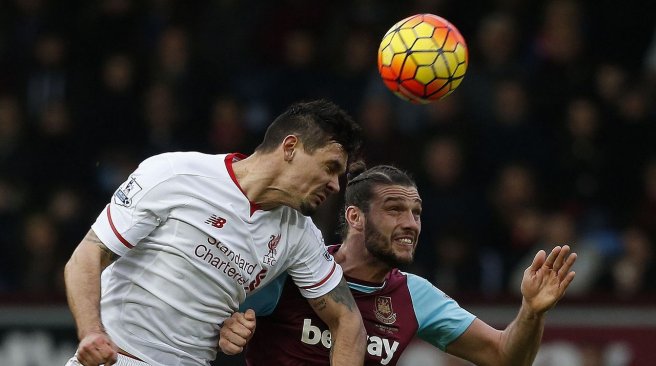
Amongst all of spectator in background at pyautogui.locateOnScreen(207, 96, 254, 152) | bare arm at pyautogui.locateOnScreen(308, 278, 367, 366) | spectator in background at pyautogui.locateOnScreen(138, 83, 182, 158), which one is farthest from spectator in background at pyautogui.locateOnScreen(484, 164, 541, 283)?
bare arm at pyautogui.locateOnScreen(308, 278, 367, 366)

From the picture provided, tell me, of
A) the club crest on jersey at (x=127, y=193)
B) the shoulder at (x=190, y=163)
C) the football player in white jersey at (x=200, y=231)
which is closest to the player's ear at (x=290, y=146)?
the football player in white jersey at (x=200, y=231)

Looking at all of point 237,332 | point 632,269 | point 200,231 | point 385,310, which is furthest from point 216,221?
point 632,269

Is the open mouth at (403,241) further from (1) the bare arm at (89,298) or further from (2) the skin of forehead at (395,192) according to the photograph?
(1) the bare arm at (89,298)

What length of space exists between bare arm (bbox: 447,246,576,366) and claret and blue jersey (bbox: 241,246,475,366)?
88 mm

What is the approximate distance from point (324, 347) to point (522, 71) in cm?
514

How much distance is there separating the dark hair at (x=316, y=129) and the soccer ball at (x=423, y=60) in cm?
106

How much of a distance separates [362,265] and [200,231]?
38.4 inches

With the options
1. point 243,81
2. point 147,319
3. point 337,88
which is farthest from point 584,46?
point 147,319

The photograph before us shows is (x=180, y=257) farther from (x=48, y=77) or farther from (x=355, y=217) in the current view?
(x=48, y=77)

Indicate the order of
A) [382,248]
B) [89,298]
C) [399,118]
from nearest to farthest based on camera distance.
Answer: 1. [89,298]
2. [382,248]
3. [399,118]

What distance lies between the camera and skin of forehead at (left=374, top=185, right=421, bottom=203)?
6043mm

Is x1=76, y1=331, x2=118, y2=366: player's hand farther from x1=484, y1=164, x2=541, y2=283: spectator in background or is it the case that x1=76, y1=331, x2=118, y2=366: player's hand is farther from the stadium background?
x1=484, y1=164, x2=541, y2=283: spectator in background

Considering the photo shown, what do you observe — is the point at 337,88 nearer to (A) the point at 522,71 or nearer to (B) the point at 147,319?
(A) the point at 522,71

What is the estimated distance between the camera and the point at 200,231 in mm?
5410
